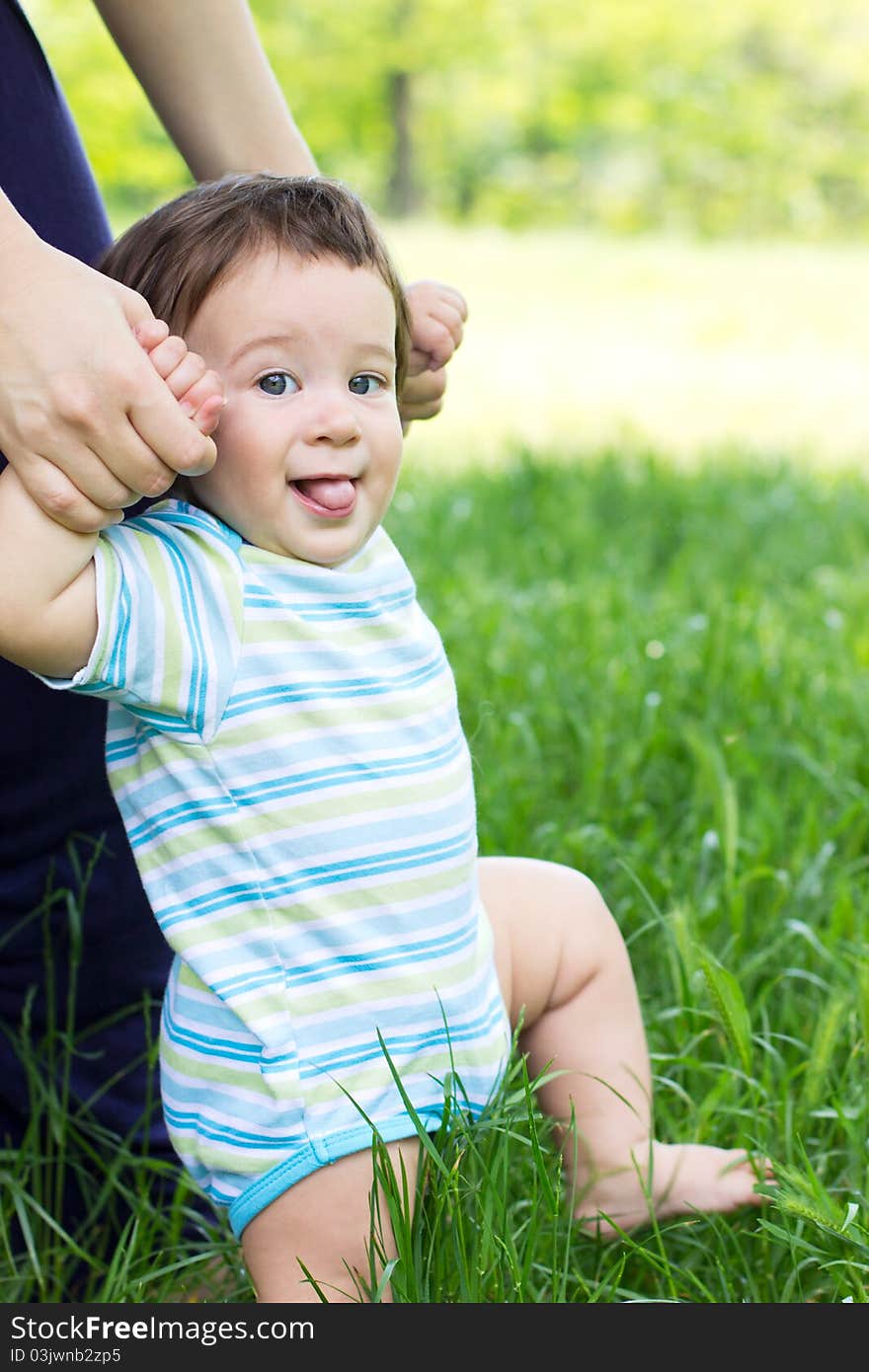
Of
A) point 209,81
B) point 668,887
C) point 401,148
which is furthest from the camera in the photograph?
point 401,148

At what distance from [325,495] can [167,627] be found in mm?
175

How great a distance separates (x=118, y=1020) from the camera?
168 cm

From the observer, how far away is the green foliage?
2320 cm

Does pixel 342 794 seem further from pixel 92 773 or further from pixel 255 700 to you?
pixel 92 773

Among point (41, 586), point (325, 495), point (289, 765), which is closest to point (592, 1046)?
point (289, 765)

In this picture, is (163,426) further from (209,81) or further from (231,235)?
(209,81)

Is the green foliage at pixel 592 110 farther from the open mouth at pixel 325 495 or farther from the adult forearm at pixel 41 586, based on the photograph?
the adult forearm at pixel 41 586

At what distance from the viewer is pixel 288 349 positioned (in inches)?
47.8

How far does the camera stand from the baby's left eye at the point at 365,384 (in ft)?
4.16

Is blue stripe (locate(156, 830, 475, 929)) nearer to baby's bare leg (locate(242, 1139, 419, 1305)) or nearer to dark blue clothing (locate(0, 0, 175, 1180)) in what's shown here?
baby's bare leg (locate(242, 1139, 419, 1305))

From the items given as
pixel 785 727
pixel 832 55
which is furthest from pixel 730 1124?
pixel 832 55

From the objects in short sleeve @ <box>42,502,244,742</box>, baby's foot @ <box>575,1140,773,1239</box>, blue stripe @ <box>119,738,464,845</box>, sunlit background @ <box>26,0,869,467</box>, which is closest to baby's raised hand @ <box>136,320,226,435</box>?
short sleeve @ <box>42,502,244,742</box>

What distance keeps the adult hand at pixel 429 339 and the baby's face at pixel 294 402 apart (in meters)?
0.23
